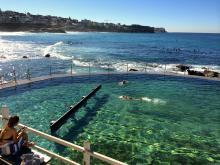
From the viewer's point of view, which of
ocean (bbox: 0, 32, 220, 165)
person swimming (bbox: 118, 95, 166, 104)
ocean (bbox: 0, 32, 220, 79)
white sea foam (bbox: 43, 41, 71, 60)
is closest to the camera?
ocean (bbox: 0, 32, 220, 165)

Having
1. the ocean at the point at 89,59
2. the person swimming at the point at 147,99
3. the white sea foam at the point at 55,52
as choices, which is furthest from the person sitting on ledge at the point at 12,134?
the white sea foam at the point at 55,52

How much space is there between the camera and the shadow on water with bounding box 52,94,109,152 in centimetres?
1728

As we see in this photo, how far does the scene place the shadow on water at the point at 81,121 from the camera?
56.7 ft

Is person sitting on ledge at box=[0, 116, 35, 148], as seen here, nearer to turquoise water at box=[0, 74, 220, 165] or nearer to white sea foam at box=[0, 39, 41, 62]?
turquoise water at box=[0, 74, 220, 165]

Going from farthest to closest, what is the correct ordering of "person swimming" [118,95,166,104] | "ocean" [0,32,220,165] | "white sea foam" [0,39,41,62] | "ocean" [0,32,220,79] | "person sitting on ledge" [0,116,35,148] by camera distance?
"white sea foam" [0,39,41,62] < "ocean" [0,32,220,79] < "person swimming" [118,95,166,104] < "ocean" [0,32,220,165] < "person sitting on ledge" [0,116,35,148]

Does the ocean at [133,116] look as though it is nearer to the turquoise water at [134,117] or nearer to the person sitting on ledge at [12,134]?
the turquoise water at [134,117]

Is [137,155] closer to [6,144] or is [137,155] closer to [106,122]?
[106,122]

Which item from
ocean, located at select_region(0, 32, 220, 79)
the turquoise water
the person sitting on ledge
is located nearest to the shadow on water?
the turquoise water

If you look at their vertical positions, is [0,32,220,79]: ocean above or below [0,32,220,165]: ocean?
above

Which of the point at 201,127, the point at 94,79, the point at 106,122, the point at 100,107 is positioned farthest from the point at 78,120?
the point at 94,79

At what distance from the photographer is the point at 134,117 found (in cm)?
2130

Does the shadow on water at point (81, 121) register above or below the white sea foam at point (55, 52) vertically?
below

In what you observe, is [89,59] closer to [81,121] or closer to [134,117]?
[134,117]

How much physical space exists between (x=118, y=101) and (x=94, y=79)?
31.8 feet
